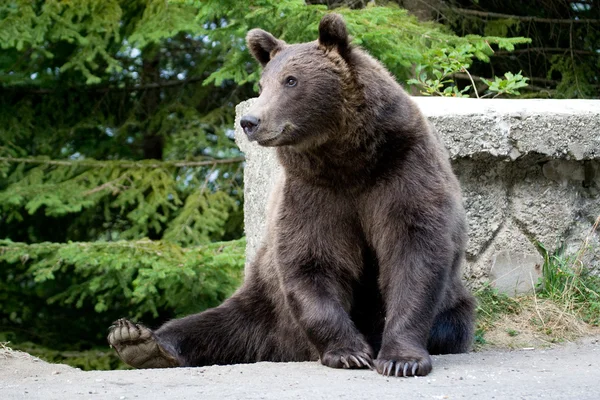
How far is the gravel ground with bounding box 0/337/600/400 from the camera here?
3488 mm

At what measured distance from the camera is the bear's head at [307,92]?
4355mm

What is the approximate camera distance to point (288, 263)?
177 inches

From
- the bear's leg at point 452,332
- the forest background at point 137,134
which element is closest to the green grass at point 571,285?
the bear's leg at point 452,332

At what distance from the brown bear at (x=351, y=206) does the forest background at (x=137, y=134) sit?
109 inches

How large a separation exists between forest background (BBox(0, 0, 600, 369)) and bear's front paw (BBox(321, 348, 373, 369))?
3.46 m

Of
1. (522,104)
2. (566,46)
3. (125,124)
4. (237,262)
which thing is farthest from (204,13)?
(566,46)

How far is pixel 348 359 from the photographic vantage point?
423 cm

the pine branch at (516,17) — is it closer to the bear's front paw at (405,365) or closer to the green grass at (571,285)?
the green grass at (571,285)

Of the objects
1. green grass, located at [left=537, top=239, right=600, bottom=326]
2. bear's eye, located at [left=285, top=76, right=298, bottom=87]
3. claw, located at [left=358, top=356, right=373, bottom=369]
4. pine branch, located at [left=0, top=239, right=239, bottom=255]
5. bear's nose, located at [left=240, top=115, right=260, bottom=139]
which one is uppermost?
bear's eye, located at [left=285, top=76, right=298, bottom=87]

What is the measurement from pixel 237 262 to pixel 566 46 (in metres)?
5.42

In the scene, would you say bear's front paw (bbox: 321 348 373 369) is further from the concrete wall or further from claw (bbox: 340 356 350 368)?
the concrete wall

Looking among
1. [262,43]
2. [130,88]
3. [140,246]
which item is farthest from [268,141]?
[130,88]

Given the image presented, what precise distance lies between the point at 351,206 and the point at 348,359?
2.58ft

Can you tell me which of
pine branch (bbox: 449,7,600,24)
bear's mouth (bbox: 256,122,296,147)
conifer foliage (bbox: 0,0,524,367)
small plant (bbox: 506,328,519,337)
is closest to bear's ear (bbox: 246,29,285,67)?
bear's mouth (bbox: 256,122,296,147)
